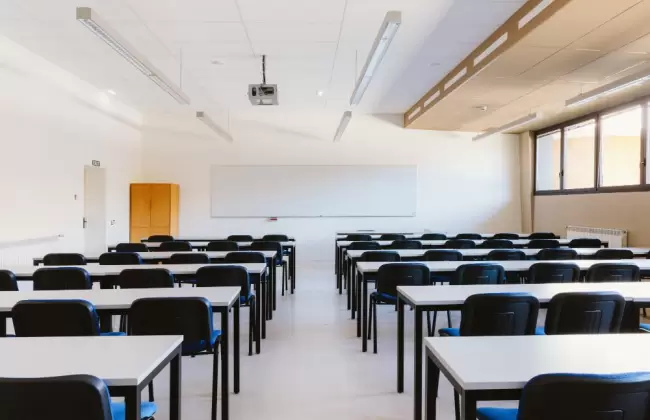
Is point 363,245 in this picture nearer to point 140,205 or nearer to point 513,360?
point 513,360

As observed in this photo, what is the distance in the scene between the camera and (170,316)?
2463 mm

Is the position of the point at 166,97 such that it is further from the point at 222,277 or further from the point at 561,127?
the point at 561,127

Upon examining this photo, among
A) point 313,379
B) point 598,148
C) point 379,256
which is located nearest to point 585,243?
point 598,148

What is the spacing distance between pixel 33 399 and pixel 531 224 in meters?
11.0

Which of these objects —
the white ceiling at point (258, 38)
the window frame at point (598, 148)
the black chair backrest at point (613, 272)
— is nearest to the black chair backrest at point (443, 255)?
the black chair backrest at point (613, 272)

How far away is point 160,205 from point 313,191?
3.57 metres

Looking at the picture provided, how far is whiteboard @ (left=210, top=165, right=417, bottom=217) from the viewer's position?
1063cm

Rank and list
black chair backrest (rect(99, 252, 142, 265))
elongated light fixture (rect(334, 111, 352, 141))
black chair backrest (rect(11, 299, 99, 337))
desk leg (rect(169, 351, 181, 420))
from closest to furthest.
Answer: desk leg (rect(169, 351, 181, 420)), black chair backrest (rect(11, 299, 99, 337)), black chair backrest (rect(99, 252, 142, 265)), elongated light fixture (rect(334, 111, 352, 141))

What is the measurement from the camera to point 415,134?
10.8 metres

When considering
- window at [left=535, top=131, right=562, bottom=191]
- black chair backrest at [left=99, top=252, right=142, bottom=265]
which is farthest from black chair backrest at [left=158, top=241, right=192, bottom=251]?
window at [left=535, top=131, right=562, bottom=191]

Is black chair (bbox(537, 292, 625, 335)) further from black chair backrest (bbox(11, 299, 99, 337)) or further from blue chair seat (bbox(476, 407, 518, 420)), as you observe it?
black chair backrest (bbox(11, 299, 99, 337))

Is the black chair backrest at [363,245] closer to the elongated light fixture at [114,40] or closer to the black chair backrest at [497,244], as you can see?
the black chair backrest at [497,244]

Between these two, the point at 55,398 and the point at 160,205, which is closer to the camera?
the point at 55,398

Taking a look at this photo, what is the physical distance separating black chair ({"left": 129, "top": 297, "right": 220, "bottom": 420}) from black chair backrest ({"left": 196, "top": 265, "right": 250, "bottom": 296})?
1215mm
